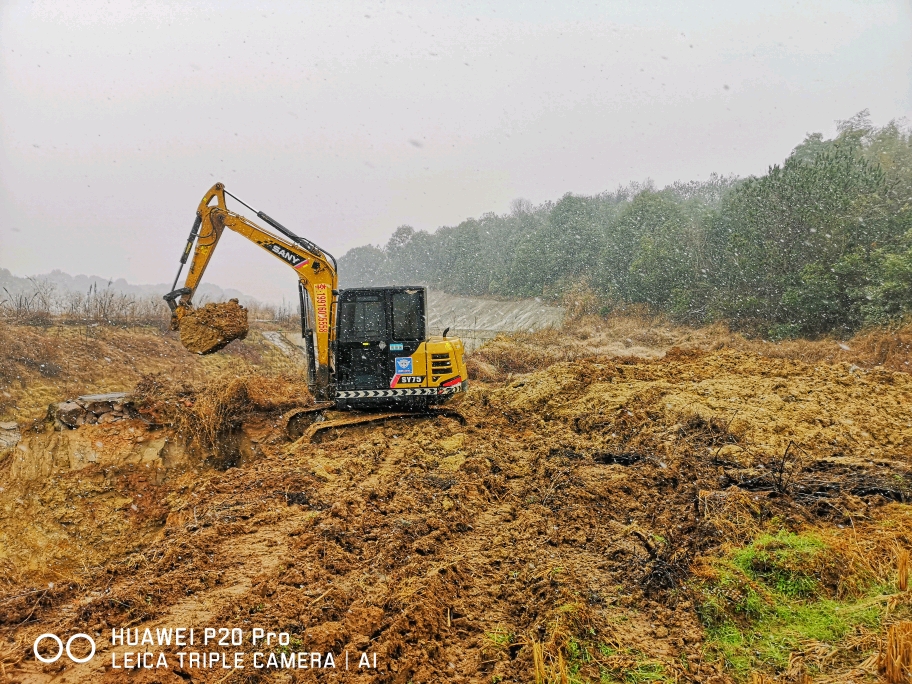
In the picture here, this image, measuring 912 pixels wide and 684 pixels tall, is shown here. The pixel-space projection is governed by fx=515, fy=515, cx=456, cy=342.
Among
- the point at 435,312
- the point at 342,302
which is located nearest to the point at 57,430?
the point at 342,302

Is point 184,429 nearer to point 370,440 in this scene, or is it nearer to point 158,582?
point 370,440

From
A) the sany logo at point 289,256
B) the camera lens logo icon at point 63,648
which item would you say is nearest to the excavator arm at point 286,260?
the sany logo at point 289,256

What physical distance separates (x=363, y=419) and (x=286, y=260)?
2.95 meters

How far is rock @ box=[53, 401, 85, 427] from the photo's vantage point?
25.0 feet

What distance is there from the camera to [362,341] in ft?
27.8

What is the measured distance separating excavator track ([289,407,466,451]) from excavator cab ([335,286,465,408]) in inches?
9.2

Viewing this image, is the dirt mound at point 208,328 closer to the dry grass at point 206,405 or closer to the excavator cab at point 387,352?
the dry grass at point 206,405

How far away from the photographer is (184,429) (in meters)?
8.17

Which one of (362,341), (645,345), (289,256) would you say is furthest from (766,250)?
(289,256)

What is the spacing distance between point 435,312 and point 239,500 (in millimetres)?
43365

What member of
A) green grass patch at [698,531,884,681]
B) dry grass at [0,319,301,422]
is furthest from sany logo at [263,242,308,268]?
green grass patch at [698,531,884,681]

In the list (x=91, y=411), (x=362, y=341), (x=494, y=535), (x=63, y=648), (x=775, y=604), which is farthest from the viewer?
(x=362, y=341)

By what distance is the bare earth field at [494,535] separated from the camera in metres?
3.11

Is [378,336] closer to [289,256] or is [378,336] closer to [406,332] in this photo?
[406,332]
